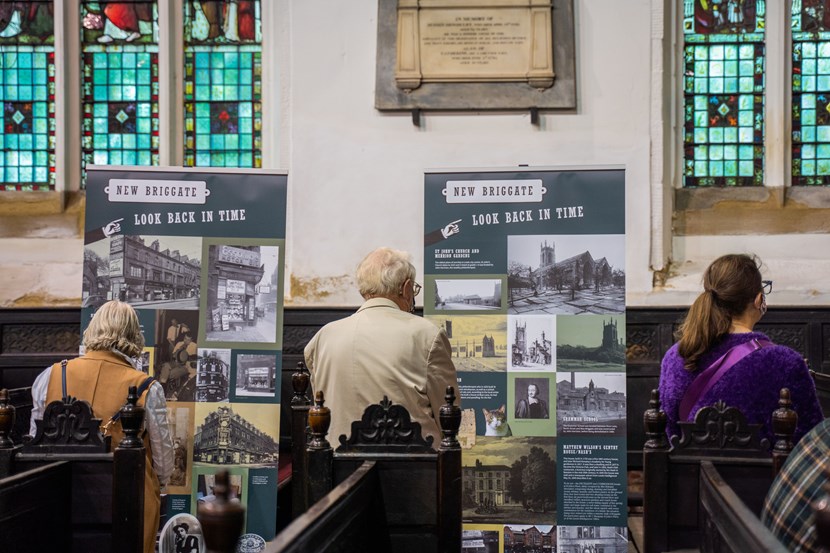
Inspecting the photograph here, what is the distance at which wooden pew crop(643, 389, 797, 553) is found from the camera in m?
3.26

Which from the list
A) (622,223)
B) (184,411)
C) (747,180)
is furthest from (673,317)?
(184,411)

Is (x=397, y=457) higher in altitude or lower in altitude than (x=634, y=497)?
higher

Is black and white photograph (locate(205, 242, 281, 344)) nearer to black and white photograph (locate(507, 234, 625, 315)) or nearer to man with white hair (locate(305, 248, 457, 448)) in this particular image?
man with white hair (locate(305, 248, 457, 448))

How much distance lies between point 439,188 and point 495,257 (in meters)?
0.43

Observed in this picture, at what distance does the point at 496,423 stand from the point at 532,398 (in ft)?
0.67

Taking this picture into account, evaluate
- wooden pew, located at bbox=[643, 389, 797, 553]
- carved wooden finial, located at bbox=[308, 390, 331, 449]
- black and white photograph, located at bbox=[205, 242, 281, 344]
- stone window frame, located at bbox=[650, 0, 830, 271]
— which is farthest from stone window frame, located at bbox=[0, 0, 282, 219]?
wooden pew, located at bbox=[643, 389, 797, 553]

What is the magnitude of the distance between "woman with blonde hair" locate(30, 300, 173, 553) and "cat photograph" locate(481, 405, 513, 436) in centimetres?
145

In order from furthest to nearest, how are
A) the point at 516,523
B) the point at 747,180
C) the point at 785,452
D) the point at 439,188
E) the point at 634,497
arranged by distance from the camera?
1. the point at 747,180
2. the point at 634,497
3. the point at 439,188
4. the point at 516,523
5. the point at 785,452

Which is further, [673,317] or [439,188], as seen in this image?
[673,317]

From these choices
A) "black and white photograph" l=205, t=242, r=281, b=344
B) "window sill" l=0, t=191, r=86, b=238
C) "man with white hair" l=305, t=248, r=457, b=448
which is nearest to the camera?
"man with white hair" l=305, t=248, r=457, b=448

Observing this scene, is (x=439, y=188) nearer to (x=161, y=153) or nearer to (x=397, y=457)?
(x=397, y=457)

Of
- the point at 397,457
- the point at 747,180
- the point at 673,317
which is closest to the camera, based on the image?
the point at 397,457

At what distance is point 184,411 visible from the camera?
4676 millimetres

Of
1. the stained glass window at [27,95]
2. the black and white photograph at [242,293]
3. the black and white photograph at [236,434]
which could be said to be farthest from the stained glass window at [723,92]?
the stained glass window at [27,95]
